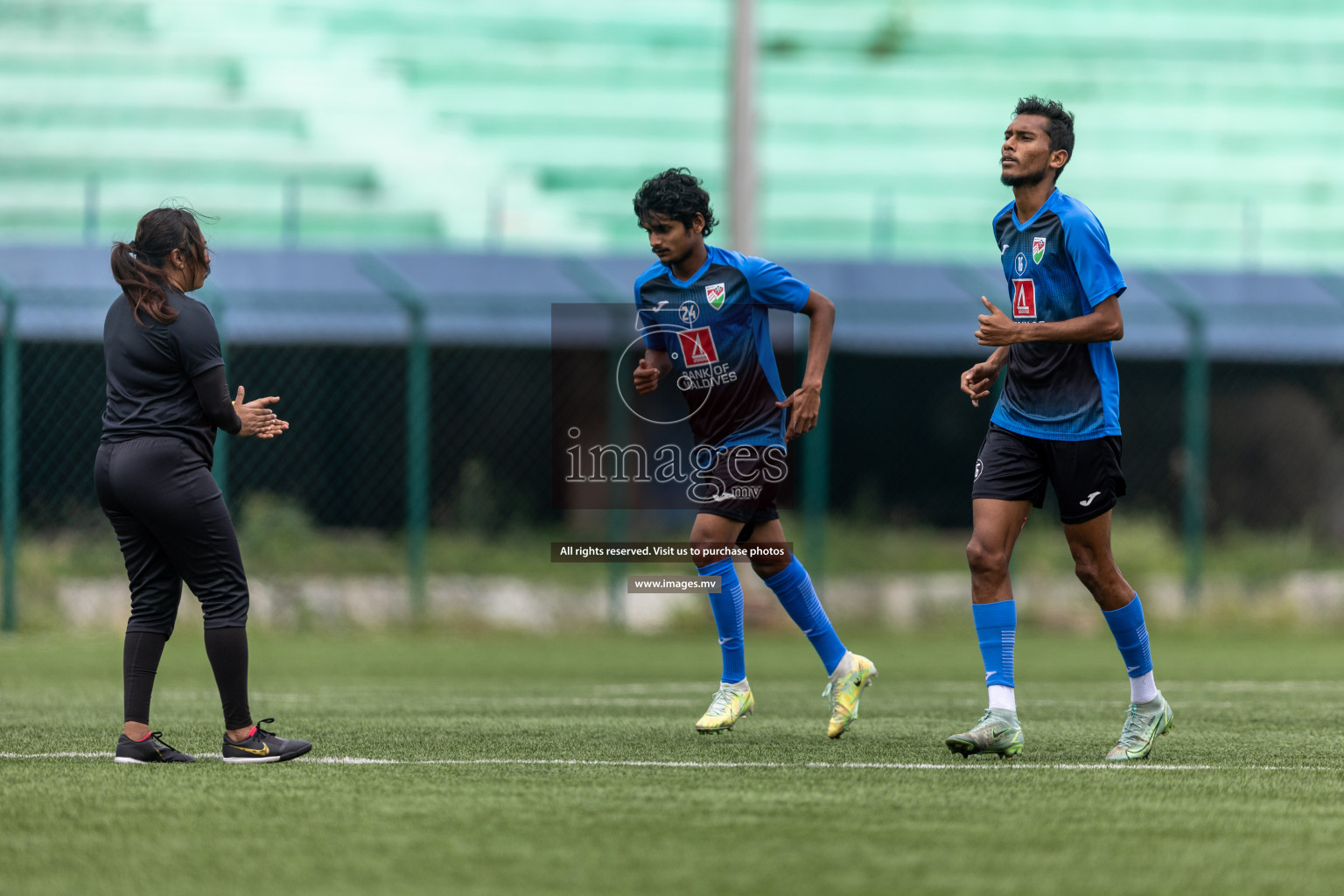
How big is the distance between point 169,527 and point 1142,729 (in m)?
3.20

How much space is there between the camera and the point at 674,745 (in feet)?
17.7

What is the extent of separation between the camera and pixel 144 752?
4887mm

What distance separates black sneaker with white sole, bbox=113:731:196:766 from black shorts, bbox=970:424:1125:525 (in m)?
2.73

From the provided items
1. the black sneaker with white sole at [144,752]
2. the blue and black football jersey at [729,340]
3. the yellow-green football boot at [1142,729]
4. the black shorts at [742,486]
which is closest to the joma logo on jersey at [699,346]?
the blue and black football jersey at [729,340]

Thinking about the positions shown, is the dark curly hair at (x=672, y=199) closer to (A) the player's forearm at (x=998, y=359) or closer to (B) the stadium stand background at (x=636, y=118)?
(A) the player's forearm at (x=998, y=359)

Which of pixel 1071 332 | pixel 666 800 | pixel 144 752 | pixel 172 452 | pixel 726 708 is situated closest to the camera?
pixel 666 800

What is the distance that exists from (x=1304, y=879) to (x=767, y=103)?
55.8 ft

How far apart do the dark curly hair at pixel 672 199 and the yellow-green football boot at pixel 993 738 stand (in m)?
2.11

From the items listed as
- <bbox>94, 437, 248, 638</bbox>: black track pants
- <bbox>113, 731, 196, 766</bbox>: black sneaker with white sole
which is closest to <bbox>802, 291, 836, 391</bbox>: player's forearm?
<bbox>94, 437, 248, 638</bbox>: black track pants

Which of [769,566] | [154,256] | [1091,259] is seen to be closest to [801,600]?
[769,566]

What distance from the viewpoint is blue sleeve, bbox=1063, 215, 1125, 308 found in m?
5.02

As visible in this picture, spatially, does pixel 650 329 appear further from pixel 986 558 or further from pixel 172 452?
pixel 172 452

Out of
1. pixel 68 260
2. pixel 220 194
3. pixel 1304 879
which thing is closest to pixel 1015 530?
pixel 1304 879

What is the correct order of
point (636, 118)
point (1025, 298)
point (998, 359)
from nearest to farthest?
point (1025, 298) < point (998, 359) < point (636, 118)
